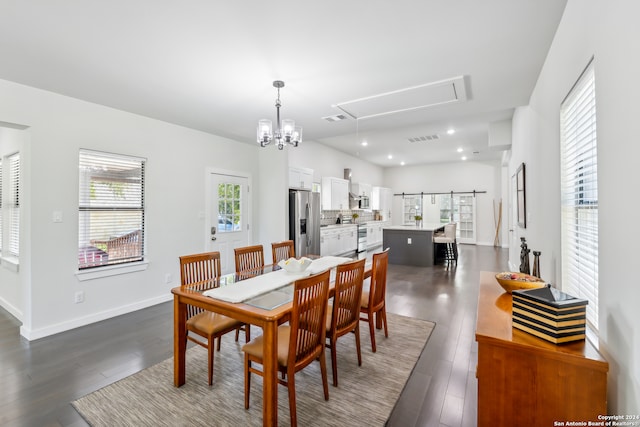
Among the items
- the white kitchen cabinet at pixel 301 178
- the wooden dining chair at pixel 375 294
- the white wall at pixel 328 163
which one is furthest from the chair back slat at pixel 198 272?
the white wall at pixel 328 163

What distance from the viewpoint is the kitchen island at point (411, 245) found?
654 centimetres

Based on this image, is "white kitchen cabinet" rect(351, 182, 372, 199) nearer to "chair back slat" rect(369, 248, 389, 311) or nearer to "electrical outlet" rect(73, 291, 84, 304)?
"chair back slat" rect(369, 248, 389, 311)

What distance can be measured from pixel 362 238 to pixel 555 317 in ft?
24.3

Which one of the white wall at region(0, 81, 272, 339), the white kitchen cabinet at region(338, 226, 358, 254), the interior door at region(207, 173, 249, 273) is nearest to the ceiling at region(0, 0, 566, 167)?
A: the white wall at region(0, 81, 272, 339)

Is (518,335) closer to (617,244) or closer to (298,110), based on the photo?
(617,244)

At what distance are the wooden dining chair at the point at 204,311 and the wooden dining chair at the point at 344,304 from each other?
2.65 feet

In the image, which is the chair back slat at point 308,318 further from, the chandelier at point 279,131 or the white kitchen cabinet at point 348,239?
the white kitchen cabinet at point 348,239

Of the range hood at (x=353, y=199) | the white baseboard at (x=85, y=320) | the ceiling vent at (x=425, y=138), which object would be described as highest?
the ceiling vent at (x=425, y=138)

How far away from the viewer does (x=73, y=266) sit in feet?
11.1

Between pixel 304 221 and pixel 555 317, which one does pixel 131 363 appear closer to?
pixel 555 317

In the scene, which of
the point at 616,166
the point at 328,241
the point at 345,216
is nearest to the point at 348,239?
the point at 328,241

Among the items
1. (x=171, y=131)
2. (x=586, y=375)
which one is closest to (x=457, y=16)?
(x=586, y=375)

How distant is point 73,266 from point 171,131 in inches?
86.2

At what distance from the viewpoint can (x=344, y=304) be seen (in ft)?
7.64
